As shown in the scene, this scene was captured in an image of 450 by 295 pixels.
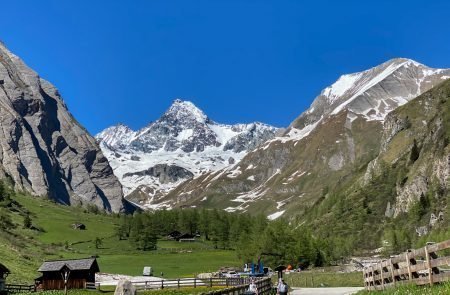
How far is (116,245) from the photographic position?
194 metres

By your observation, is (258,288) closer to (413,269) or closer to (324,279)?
(413,269)

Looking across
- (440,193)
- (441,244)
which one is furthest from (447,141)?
(441,244)

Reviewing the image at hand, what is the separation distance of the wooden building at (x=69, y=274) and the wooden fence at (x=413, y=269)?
73867 millimetres

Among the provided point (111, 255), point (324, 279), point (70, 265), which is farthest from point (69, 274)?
point (111, 255)

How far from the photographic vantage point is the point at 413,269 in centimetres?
2011

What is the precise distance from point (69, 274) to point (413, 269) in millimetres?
84198

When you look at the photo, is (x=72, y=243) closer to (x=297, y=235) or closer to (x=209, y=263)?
(x=209, y=263)

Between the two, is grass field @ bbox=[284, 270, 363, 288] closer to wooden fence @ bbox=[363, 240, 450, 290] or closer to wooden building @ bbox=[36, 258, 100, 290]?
wooden building @ bbox=[36, 258, 100, 290]

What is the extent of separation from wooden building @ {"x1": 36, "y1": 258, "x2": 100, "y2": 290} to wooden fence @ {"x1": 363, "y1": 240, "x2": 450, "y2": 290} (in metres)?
73.9

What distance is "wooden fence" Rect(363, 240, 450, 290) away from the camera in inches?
667

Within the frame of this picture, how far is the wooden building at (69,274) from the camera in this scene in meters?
92.8

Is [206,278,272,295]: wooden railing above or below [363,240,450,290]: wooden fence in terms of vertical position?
below

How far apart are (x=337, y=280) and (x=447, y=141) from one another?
13164 cm

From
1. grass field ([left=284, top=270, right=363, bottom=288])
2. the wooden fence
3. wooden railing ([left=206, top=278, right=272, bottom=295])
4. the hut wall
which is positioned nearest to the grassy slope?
the hut wall
